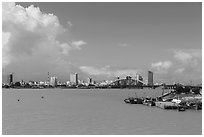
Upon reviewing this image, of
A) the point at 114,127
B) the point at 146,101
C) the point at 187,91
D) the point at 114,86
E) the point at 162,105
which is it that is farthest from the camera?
the point at 114,86

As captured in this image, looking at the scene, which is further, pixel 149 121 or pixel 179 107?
pixel 179 107

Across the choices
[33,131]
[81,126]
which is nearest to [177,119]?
[81,126]

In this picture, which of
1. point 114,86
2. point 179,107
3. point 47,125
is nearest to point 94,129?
point 47,125

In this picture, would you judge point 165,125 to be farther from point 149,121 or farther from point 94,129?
point 94,129

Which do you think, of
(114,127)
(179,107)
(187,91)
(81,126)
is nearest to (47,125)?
(81,126)

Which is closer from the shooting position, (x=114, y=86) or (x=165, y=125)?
(x=165, y=125)

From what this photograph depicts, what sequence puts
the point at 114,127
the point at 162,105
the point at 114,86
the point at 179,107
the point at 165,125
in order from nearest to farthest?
the point at 114,127 → the point at 165,125 → the point at 179,107 → the point at 162,105 → the point at 114,86

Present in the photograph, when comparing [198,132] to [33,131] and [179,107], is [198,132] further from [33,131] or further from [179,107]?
[179,107]

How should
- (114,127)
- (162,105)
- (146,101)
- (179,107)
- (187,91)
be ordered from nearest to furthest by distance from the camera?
Result: 1. (114,127)
2. (179,107)
3. (162,105)
4. (146,101)
5. (187,91)

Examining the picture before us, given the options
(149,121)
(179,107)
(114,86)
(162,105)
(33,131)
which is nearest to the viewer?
(33,131)
